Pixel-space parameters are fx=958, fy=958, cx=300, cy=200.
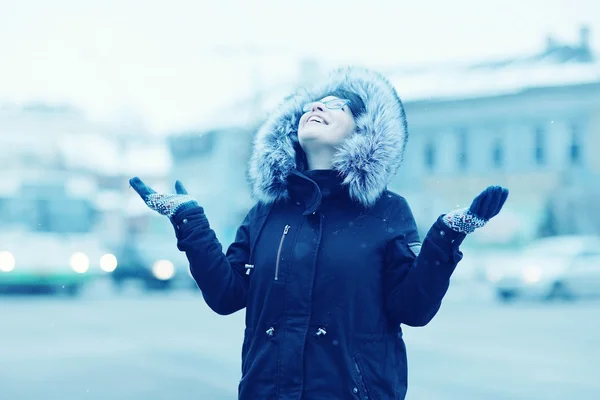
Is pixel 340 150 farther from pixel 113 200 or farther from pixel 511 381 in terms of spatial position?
pixel 113 200

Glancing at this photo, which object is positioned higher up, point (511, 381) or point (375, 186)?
point (375, 186)

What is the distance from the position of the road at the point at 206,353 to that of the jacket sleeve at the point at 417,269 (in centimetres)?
480

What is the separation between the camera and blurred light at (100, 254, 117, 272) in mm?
21000

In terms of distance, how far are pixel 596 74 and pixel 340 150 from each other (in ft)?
112

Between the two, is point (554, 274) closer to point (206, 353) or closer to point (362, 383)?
point (206, 353)

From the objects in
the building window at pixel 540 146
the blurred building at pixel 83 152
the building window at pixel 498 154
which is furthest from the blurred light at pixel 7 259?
the blurred building at pixel 83 152

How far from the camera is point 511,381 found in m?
8.49

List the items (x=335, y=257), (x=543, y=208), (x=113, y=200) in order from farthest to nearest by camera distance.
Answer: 1. (x=113, y=200)
2. (x=543, y=208)
3. (x=335, y=257)

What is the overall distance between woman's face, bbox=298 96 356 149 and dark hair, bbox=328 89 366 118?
0.6 inches

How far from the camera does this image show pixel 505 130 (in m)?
36.0

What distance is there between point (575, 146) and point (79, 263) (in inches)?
832

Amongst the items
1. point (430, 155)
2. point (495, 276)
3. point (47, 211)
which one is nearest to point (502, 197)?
point (495, 276)

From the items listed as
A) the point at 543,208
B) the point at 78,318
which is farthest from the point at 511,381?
the point at 543,208

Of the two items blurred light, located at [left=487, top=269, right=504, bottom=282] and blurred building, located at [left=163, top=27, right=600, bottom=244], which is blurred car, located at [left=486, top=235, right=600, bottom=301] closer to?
blurred light, located at [left=487, top=269, right=504, bottom=282]
